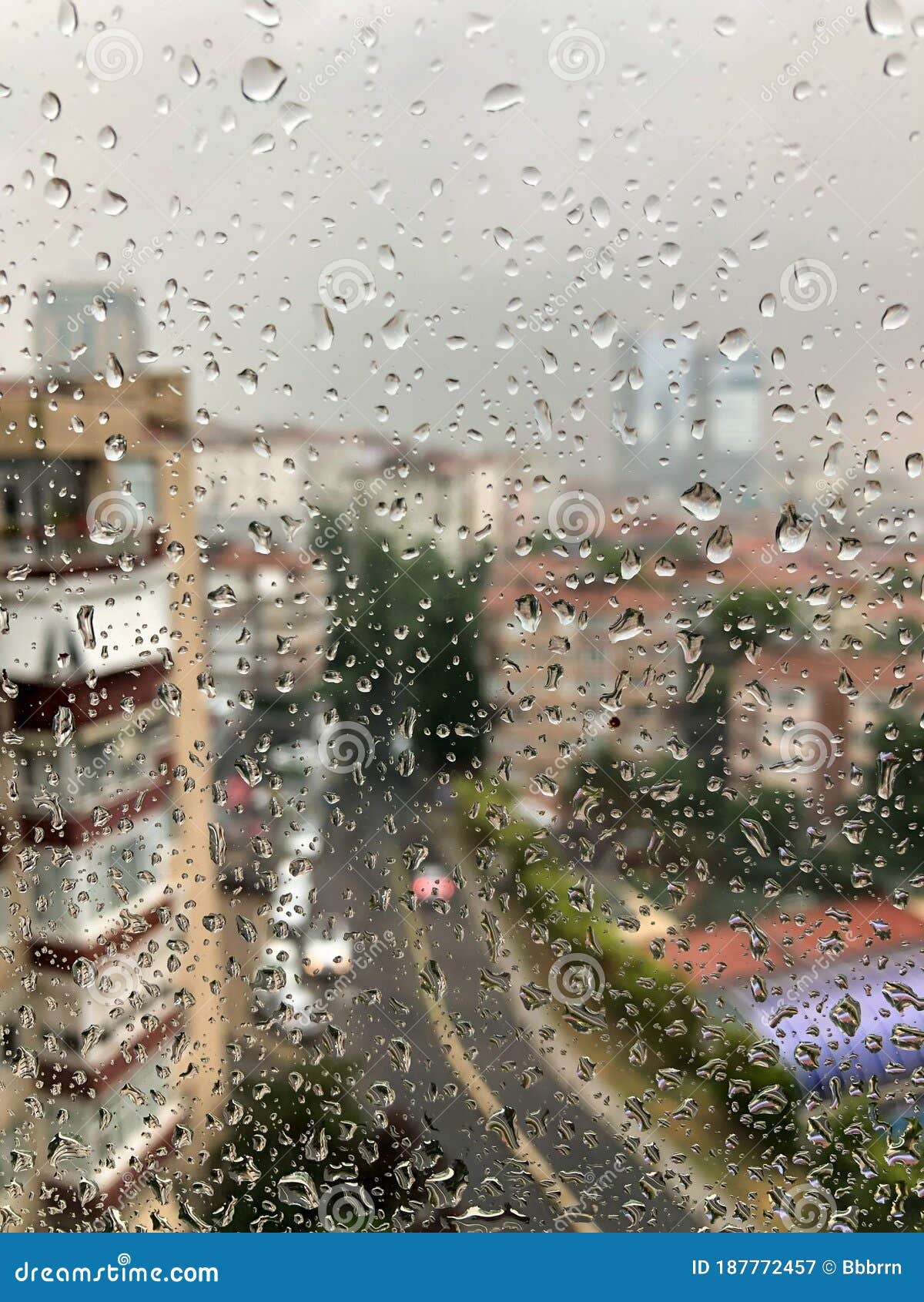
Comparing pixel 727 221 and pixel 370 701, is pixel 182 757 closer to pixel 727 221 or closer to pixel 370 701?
pixel 370 701

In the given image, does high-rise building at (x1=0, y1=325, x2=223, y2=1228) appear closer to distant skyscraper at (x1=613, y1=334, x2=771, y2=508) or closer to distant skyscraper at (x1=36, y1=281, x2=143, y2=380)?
distant skyscraper at (x1=36, y1=281, x2=143, y2=380)

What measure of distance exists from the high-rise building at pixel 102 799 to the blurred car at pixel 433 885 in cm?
25

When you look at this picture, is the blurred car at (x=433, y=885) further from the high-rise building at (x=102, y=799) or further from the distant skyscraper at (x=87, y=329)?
the distant skyscraper at (x=87, y=329)

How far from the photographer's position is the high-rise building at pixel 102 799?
0.89 m

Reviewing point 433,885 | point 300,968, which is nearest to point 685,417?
point 433,885

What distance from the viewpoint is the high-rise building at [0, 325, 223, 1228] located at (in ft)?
2.92

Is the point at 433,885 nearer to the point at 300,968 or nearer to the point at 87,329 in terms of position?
the point at 300,968

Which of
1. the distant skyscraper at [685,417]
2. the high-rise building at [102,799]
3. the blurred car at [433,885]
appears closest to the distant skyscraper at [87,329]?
the high-rise building at [102,799]

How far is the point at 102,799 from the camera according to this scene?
92 centimetres

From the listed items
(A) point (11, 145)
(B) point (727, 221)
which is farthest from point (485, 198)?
(A) point (11, 145)

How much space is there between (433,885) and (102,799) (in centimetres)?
42

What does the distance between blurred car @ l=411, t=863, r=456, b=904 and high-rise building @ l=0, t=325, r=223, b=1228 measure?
25 centimetres

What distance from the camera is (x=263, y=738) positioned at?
0.91 m

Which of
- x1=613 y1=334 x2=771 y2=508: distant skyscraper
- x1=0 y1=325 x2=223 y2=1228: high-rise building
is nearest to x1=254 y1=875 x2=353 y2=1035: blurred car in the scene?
x1=0 y1=325 x2=223 y2=1228: high-rise building
